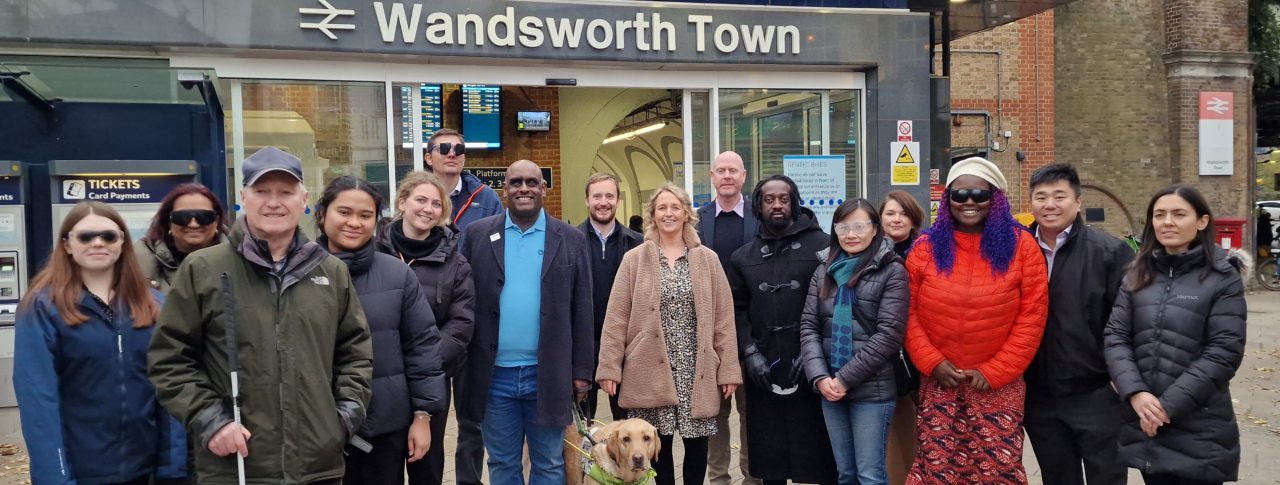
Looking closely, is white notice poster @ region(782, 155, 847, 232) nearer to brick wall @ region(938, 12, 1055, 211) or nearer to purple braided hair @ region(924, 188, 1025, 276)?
purple braided hair @ region(924, 188, 1025, 276)

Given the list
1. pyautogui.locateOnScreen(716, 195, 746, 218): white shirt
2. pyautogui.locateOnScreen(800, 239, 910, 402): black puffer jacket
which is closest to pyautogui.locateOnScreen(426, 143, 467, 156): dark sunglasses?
pyautogui.locateOnScreen(716, 195, 746, 218): white shirt

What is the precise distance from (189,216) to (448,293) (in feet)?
3.84

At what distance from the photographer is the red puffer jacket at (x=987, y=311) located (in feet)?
14.1

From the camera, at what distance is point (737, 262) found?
5.14 m

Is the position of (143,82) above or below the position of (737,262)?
above

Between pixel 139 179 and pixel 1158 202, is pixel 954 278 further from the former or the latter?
pixel 139 179

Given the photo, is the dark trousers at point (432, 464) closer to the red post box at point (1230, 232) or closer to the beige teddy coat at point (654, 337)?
A: the beige teddy coat at point (654, 337)

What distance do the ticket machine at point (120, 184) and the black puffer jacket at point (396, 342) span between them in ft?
16.0

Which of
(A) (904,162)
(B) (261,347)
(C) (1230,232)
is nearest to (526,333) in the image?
(B) (261,347)

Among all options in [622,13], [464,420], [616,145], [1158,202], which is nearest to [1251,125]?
[616,145]

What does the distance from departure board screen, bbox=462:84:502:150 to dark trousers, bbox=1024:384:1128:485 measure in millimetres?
9371

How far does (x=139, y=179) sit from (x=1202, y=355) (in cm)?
762

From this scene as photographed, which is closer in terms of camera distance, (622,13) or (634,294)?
(634,294)

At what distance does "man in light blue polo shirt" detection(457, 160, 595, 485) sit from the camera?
4.73 m
